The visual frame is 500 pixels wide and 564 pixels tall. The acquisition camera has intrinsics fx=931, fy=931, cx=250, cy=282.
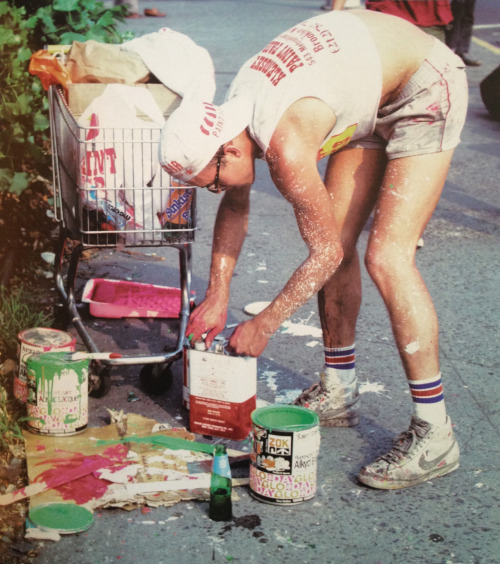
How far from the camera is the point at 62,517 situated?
10.8 feet

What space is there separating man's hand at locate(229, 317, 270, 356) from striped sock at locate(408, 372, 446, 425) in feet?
1.99

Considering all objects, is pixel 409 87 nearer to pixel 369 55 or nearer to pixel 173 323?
pixel 369 55

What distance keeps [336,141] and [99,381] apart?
160 centimetres

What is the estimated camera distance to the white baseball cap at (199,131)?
3.27 m

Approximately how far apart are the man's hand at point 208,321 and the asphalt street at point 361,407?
19.1 inches

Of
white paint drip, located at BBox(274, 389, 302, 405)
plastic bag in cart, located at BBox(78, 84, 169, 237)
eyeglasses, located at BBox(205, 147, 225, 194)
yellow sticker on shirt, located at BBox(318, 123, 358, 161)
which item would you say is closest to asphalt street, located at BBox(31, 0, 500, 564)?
white paint drip, located at BBox(274, 389, 302, 405)

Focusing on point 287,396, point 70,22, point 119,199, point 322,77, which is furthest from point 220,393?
point 70,22

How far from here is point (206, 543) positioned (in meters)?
3.23

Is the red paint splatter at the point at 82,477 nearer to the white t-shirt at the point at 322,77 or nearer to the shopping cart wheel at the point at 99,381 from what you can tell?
the shopping cart wheel at the point at 99,381

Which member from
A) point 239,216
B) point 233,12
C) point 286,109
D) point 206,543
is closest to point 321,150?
point 286,109

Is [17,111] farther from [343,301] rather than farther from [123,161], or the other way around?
[343,301]

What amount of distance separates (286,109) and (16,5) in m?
3.80

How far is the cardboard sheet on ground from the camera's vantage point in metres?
3.43

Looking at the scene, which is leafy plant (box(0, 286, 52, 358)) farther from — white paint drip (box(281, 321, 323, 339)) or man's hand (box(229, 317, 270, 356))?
man's hand (box(229, 317, 270, 356))
